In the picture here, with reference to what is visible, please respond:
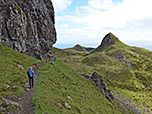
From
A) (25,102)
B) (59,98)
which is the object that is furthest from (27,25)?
(25,102)

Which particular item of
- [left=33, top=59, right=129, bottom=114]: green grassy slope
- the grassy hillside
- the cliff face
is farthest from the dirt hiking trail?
the grassy hillside

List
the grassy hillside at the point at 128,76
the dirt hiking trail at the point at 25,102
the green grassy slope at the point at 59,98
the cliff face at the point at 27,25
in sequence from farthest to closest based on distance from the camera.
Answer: the grassy hillside at the point at 128,76 → the cliff face at the point at 27,25 → the green grassy slope at the point at 59,98 → the dirt hiking trail at the point at 25,102

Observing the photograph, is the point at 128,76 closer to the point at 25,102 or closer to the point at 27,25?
the point at 27,25

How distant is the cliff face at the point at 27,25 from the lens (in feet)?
135

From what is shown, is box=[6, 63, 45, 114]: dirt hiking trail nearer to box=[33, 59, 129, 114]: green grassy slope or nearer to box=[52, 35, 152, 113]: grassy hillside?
box=[33, 59, 129, 114]: green grassy slope

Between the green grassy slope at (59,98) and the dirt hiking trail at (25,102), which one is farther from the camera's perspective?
the green grassy slope at (59,98)

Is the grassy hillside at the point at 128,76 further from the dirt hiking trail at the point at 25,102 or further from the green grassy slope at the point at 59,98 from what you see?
the dirt hiking trail at the point at 25,102

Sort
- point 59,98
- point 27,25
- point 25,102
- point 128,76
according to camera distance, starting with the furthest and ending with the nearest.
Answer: point 128,76 → point 27,25 → point 59,98 → point 25,102

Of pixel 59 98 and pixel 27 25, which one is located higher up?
pixel 27 25

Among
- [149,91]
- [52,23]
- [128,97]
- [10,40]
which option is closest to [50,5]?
[52,23]

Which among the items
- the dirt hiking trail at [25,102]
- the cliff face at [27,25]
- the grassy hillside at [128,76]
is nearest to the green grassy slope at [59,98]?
the dirt hiking trail at [25,102]

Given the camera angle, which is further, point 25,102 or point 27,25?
point 27,25

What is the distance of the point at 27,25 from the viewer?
51.4m

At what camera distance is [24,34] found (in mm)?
48656
